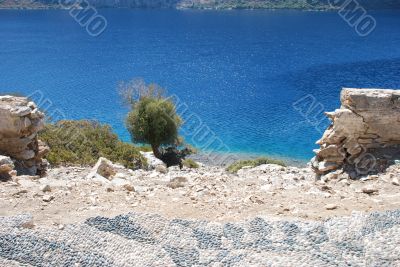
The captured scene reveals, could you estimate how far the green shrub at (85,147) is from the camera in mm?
24766

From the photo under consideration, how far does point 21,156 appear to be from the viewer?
19.7 metres

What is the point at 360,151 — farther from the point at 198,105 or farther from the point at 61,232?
the point at 198,105

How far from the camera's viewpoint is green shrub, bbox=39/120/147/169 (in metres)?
24.8

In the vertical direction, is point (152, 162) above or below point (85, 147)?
above

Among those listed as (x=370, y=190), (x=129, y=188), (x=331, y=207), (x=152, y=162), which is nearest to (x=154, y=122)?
(x=152, y=162)

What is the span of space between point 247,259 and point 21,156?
12.7 m

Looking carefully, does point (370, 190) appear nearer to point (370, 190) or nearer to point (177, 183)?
point (370, 190)

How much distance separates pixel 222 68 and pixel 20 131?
64.4 metres

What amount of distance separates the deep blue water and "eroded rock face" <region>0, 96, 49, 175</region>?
26.5 m

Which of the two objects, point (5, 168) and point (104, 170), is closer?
point (5, 168)

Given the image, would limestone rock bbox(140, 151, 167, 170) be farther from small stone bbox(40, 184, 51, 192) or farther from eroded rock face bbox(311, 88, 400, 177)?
small stone bbox(40, 184, 51, 192)

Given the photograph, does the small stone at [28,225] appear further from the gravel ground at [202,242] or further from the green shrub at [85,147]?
the green shrub at [85,147]

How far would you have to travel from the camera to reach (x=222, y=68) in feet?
267

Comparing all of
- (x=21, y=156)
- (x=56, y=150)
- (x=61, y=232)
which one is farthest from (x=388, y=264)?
(x=56, y=150)
